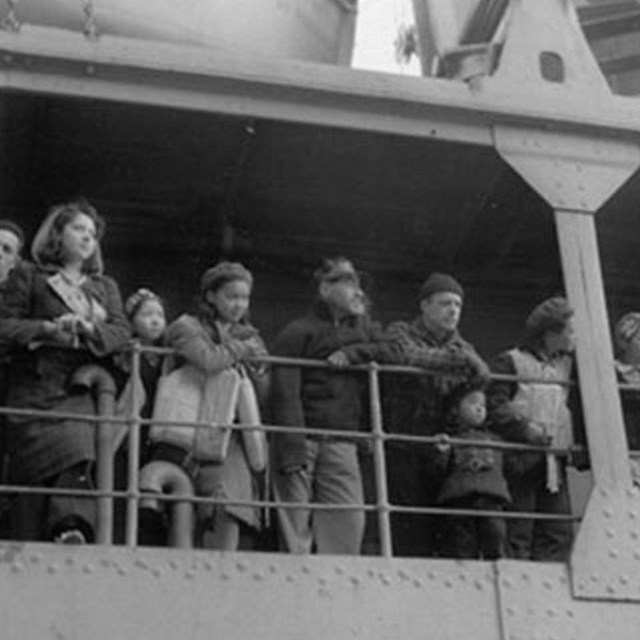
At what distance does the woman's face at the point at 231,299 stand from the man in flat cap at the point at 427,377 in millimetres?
764

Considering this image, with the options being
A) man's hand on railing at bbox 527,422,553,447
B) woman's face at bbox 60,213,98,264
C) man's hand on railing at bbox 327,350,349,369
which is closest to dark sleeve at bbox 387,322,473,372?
man's hand on railing at bbox 327,350,349,369

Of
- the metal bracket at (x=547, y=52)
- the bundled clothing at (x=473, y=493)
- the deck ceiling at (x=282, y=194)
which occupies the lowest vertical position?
the bundled clothing at (x=473, y=493)

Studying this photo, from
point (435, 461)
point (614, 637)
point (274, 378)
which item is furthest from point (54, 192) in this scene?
point (614, 637)

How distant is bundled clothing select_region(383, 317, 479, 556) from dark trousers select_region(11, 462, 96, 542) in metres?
1.69

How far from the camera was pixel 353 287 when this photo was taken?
7.28 metres

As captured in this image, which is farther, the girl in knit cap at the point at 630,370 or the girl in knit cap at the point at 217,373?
the girl in knit cap at the point at 630,370

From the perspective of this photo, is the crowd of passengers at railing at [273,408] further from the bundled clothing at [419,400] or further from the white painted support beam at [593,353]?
the white painted support beam at [593,353]

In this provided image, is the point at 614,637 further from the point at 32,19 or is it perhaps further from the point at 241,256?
the point at 32,19

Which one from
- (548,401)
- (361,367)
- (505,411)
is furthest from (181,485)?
(548,401)

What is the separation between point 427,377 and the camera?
729 centimetres

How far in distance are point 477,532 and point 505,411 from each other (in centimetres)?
61

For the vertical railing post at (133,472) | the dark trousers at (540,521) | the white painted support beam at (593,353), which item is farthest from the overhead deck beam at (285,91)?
the dark trousers at (540,521)

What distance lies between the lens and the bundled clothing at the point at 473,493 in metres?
6.96

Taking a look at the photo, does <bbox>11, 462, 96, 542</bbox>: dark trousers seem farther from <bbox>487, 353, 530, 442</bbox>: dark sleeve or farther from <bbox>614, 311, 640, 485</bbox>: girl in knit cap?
<bbox>614, 311, 640, 485</bbox>: girl in knit cap
